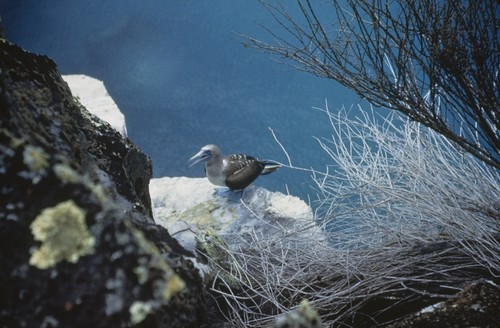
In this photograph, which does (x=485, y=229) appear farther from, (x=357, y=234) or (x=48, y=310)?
(x=48, y=310)

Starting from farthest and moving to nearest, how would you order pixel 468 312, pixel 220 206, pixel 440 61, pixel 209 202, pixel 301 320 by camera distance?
pixel 209 202 < pixel 220 206 < pixel 440 61 < pixel 468 312 < pixel 301 320

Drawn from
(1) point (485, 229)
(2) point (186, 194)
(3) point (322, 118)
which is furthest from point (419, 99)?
(3) point (322, 118)

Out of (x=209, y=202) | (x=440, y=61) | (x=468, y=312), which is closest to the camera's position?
(x=468, y=312)

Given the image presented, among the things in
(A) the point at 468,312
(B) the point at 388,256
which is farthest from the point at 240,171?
(A) the point at 468,312

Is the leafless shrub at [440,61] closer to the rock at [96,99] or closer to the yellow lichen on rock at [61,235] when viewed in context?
the yellow lichen on rock at [61,235]

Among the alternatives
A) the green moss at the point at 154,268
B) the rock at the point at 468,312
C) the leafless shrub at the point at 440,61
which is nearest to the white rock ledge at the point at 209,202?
the leafless shrub at the point at 440,61

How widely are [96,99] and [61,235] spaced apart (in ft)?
12.7

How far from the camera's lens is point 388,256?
120 cm

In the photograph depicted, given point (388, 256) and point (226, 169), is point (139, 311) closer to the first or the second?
point (388, 256)

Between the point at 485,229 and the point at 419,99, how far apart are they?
0.41 meters

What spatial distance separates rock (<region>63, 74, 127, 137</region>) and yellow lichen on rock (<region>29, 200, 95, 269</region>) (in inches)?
115

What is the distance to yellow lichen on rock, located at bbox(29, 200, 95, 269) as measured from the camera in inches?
18.4

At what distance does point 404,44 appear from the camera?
3.56 feet

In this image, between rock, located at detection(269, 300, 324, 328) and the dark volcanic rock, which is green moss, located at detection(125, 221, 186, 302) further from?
rock, located at detection(269, 300, 324, 328)
